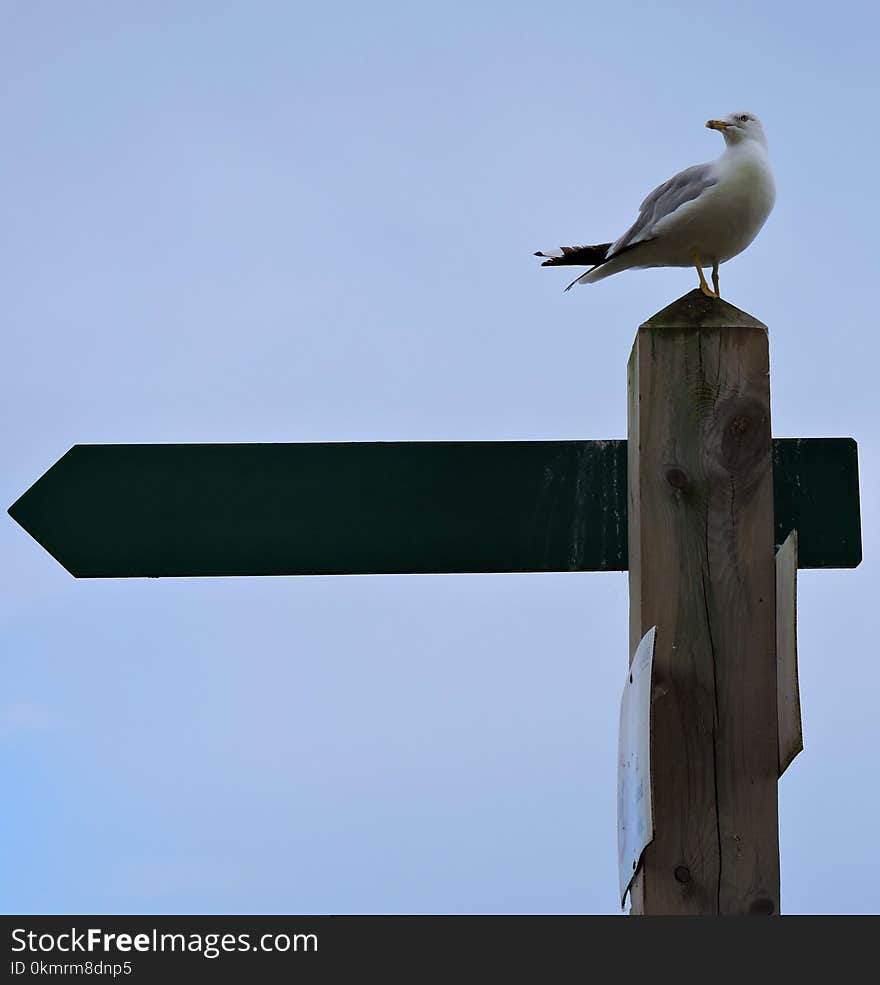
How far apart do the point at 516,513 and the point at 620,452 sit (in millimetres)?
177

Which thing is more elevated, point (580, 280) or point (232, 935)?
point (580, 280)

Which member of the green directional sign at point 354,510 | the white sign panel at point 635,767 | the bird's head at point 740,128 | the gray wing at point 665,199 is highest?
the bird's head at point 740,128

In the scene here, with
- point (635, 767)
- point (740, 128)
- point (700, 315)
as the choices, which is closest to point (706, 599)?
A: point (635, 767)

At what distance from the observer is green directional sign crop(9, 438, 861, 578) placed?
1.95m

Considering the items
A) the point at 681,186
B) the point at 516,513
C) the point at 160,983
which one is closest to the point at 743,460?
the point at 516,513

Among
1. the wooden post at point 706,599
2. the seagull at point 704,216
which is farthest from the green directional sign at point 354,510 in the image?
the seagull at point 704,216

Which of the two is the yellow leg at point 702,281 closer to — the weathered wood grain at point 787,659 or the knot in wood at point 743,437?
the knot in wood at point 743,437

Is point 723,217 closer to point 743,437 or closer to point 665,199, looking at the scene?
point 665,199

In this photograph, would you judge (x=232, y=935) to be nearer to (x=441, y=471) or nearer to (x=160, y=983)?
(x=160, y=983)

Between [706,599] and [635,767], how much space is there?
26cm

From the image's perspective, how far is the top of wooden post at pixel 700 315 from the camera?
5.85ft

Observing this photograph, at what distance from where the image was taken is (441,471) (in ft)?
6.52

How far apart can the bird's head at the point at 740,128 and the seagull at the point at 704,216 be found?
11cm

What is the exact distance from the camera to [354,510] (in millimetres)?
1979
